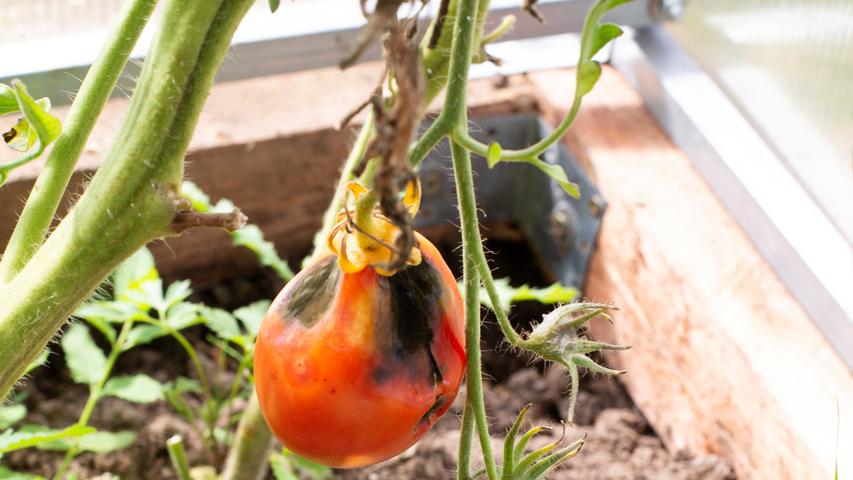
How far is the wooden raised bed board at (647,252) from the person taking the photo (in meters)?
0.77

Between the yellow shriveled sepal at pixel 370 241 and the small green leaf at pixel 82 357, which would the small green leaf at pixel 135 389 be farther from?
A: the yellow shriveled sepal at pixel 370 241

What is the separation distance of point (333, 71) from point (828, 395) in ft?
2.14

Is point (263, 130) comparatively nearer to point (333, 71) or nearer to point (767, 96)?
point (333, 71)

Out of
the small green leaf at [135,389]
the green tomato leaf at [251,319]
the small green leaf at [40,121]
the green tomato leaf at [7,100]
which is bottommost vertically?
the small green leaf at [135,389]

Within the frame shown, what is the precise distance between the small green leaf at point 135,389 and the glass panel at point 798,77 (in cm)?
60

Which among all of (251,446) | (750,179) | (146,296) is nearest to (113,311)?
(146,296)

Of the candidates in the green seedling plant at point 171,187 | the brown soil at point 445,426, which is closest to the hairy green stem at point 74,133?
the green seedling plant at point 171,187

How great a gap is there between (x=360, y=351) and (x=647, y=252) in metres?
0.58

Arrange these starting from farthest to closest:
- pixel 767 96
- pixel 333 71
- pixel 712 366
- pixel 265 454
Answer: pixel 333 71 → pixel 767 96 → pixel 712 366 → pixel 265 454

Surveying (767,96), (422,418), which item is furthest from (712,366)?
(422,418)

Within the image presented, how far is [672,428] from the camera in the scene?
923mm

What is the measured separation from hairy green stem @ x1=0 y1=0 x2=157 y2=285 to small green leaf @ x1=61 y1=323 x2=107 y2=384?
1.13 ft

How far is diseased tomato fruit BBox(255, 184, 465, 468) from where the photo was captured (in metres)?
0.38

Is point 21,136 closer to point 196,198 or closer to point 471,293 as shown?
point 471,293
